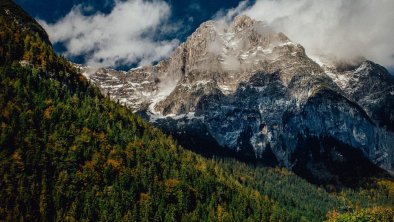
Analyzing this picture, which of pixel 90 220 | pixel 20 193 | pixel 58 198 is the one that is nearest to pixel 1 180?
pixel 20 193

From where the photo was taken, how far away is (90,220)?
19912 centimetres

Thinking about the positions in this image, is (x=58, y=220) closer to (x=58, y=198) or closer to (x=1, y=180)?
(x=58, y=198)

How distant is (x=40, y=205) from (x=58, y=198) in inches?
313

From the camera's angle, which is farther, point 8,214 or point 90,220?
point 90,220

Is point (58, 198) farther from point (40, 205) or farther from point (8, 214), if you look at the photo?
point (8, 214)

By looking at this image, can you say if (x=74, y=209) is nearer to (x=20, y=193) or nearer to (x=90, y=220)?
(x=90, y=220)

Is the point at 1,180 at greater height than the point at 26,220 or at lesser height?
greater

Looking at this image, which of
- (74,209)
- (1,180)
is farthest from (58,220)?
(1,180)

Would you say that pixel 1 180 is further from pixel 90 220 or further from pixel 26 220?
pixel 90 220

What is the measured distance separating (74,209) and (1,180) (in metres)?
30.4

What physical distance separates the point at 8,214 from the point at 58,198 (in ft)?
69.0

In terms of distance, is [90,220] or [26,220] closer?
[26,220]

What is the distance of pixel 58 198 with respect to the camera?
199875 millimetres

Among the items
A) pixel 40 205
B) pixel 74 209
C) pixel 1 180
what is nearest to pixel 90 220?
pixel 74 209
